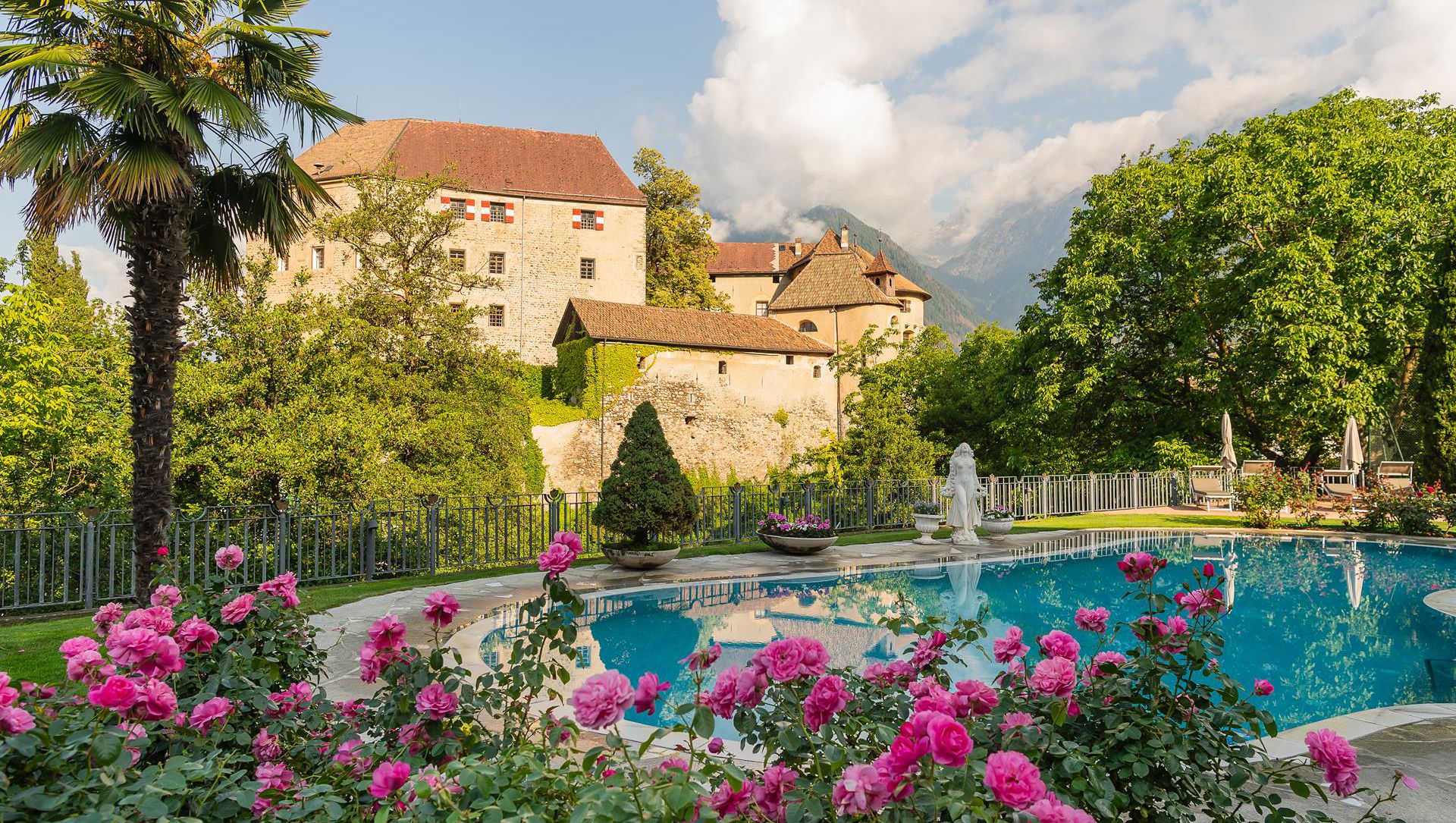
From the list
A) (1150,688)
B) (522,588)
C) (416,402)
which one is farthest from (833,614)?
(416,402)

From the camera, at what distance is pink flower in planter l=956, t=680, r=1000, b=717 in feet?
6.86

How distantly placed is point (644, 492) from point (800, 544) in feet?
11.2

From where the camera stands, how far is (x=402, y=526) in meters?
15.6

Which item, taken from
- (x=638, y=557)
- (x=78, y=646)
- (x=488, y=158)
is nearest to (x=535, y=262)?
(x=488, y=158)

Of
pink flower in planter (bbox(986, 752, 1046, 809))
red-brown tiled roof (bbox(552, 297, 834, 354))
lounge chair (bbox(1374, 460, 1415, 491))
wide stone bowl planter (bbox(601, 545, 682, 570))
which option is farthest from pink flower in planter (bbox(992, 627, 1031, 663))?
red-brown tiled roof (bbox(552, 297, 834, 354))

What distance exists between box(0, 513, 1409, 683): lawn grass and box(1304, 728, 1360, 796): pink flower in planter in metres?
3.93

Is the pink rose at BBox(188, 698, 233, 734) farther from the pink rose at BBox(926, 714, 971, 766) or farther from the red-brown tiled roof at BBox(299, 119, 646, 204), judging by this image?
the red-brown tiled roof at BBox(299, 119, 646, 204)

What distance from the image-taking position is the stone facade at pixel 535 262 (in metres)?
39.1

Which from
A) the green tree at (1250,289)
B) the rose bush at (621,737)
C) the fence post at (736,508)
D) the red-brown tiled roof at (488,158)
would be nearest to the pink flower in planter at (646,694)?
the rose bush at (621,737)

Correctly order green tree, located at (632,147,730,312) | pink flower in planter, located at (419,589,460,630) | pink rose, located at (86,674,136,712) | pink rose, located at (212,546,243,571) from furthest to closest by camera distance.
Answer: green tree, located at (632,147,730,312)
pink rose, located at (212,546,243,571)
pink flower in planter, located at (419,589,460,630)
pink rose, located at (86,674,136,712)

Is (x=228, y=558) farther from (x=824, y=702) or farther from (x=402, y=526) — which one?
(x=402, y=526)

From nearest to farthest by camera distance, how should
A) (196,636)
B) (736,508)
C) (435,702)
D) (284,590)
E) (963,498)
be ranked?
(435,702), (196,636), (284,590), (963,498), (736,508)

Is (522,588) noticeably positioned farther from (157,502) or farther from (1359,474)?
(1359,474)

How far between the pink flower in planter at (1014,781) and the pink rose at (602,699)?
84 cm
